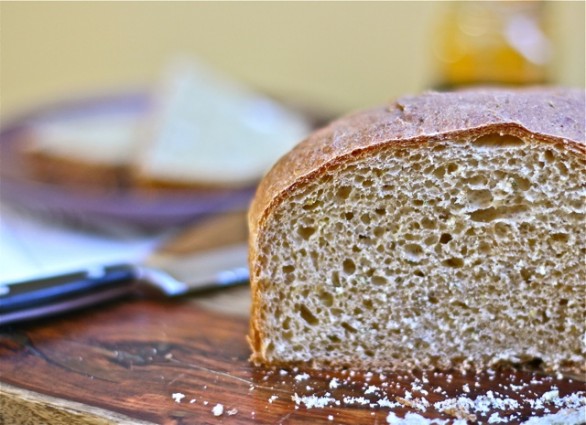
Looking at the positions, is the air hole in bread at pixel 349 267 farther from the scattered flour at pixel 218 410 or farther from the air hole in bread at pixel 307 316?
the scattered flour at pixel 218 410

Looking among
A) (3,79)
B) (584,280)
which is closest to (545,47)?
(584,280)

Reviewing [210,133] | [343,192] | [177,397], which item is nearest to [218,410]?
[177,397]

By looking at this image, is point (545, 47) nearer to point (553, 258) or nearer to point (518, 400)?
point (553, 258)

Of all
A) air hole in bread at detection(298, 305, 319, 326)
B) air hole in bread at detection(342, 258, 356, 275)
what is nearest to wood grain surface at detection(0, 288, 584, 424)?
air hole in bread at detection(298, 305, 319, 326)

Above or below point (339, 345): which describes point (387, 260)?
above

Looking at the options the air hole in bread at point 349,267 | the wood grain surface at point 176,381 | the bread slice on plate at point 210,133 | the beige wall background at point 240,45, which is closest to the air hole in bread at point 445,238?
the air hole in bread at point 349,267

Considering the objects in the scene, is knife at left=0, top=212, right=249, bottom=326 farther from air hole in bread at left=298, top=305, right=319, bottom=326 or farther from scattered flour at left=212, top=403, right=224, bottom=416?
scattered flour at left=212, top=403, right=224, bottom=416
